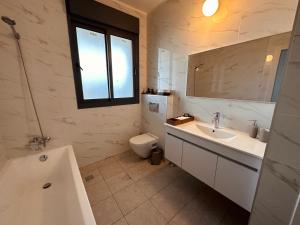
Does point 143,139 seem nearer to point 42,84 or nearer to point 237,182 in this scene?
point 237,182

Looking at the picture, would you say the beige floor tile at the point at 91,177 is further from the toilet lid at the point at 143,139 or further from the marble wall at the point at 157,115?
the marble wall at the point at 157,115

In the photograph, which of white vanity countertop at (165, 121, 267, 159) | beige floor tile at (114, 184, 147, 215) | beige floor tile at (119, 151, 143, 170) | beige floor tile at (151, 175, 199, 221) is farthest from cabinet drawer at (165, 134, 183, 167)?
beige floor tile at (119, 151, 143, 170)

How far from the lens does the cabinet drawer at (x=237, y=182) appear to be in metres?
1.04

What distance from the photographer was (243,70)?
1375 millimetres

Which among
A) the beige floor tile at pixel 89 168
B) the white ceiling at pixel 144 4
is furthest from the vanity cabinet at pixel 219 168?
the white ceiling at pixel 144 4

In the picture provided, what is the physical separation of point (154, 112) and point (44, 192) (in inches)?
71.1

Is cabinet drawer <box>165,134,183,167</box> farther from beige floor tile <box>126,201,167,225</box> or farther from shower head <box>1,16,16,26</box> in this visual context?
shower head <box>1,16,16,26</box>

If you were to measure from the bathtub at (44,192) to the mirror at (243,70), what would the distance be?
68.5 inches

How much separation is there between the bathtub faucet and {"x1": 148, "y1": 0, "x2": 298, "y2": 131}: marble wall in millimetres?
→ 1845

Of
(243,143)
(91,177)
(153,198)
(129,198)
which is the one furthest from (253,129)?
(91,177)

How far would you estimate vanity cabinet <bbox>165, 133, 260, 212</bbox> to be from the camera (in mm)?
1053

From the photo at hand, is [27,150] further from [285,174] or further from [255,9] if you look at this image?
[255,9]

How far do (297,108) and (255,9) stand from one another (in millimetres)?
1112

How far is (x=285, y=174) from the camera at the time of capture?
74cm
